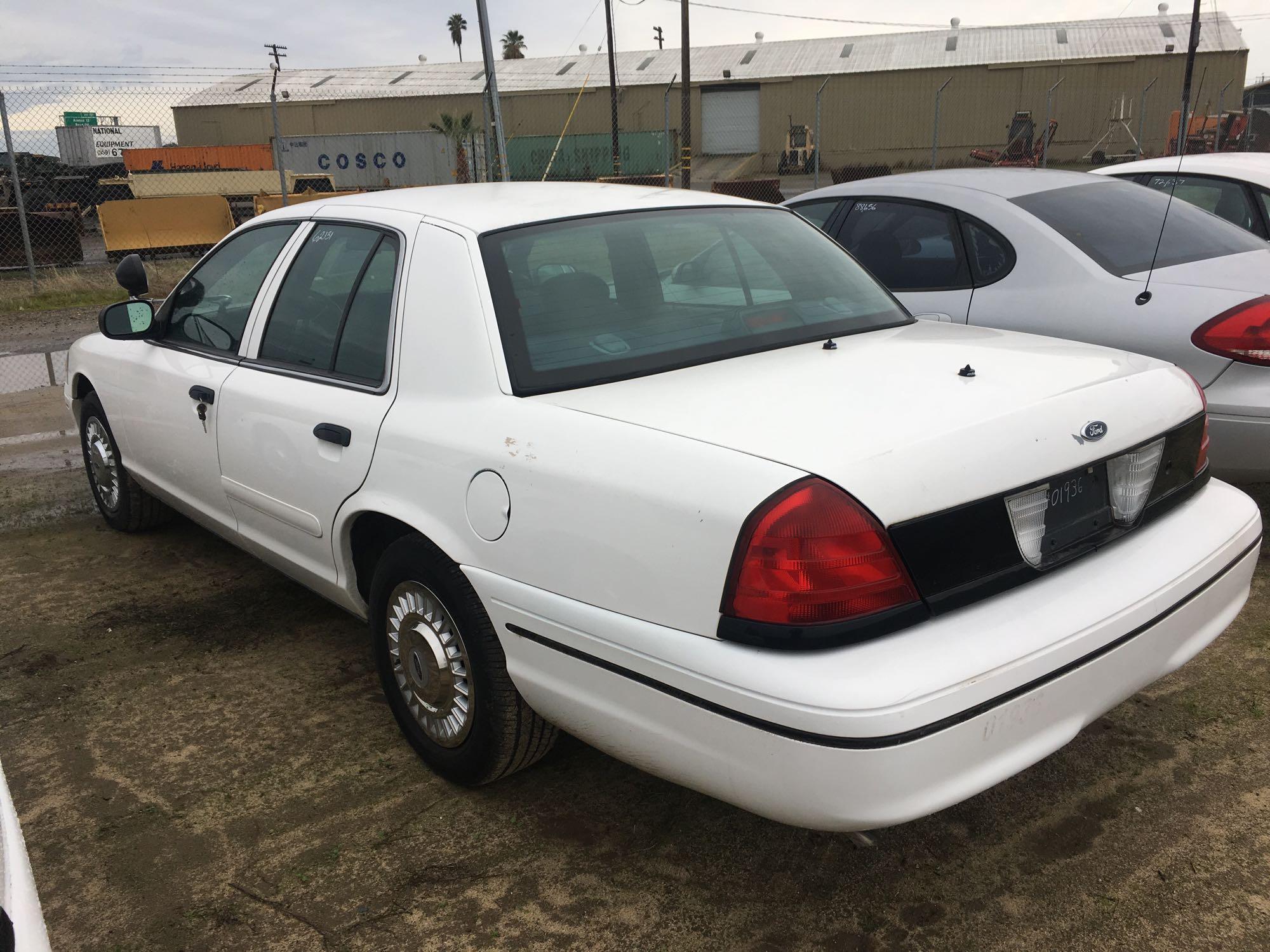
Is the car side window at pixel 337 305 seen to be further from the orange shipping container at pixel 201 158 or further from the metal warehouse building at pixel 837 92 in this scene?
the metal warehouse building at pixel 837 92

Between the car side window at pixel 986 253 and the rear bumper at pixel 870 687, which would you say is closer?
the rear bumper at pixel 870 687

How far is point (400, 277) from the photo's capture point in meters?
2.91

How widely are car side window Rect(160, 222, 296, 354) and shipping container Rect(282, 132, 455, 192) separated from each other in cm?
3060

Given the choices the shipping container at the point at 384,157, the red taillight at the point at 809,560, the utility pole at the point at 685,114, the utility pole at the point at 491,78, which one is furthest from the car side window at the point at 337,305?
the shipping container at the point at 384,157

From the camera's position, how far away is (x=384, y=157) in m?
34.7

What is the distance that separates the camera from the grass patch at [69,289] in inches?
549

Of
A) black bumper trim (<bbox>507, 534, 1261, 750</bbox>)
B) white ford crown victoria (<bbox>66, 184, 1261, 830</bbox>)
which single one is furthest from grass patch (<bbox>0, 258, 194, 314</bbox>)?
black bumper trim (<bbox>507, 534, 1261, 750</bbox>)

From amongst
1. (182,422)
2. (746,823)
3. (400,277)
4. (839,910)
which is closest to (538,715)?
(746,823)

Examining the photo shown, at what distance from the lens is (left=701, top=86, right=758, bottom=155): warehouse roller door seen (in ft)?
144

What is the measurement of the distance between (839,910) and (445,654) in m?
1.14

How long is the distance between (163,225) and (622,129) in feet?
92.5

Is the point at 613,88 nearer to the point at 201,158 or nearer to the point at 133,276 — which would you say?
the point at 201,158

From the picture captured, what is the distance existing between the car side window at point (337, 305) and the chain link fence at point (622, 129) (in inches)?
715

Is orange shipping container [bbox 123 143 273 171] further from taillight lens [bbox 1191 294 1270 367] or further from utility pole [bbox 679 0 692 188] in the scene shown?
taillight lens [bbox 1191 294 1270 367]
